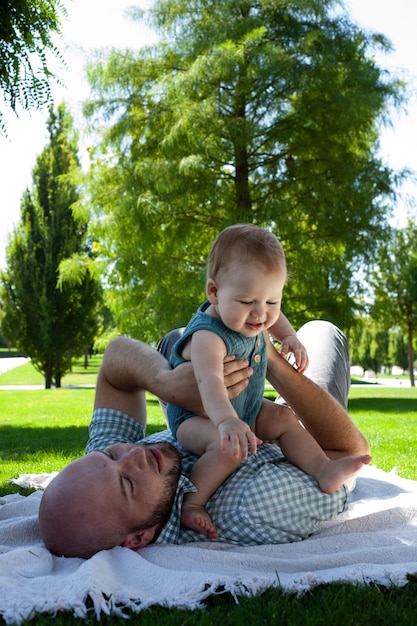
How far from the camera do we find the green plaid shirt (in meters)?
2.58

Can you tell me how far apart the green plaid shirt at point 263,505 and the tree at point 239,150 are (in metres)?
10.8

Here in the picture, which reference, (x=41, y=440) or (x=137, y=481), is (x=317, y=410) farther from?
(x=41, y=440)

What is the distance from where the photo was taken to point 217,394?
2447 millimetres

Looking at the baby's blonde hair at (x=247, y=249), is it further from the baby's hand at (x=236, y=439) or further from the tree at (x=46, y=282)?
the tree at (x=46, y=282)

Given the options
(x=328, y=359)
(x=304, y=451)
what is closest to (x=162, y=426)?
(x=328, y=359)

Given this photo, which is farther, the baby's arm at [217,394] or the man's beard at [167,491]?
the man's beard at [167,491]

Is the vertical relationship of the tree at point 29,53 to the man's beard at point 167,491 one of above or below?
above

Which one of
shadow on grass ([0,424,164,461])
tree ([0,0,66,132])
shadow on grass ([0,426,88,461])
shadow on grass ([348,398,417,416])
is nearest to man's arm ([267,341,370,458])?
shadow on grass ([0,424,164,461])

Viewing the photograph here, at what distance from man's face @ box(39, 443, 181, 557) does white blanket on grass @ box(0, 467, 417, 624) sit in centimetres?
7

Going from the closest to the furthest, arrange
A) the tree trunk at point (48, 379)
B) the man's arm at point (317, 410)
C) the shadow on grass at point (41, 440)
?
the man's arm at point (317, 410) → the shadow on grass at point (41, 440) → the tree trunk at point (48, 379)

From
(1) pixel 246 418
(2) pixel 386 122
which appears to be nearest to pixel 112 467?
(1) pixel 246 418

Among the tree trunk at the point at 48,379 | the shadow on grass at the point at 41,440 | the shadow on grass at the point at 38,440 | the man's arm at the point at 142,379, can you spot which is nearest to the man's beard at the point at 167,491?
the man's arm at the point at 142,379

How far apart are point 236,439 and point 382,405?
12.4 m

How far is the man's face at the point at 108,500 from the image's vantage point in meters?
2.29
